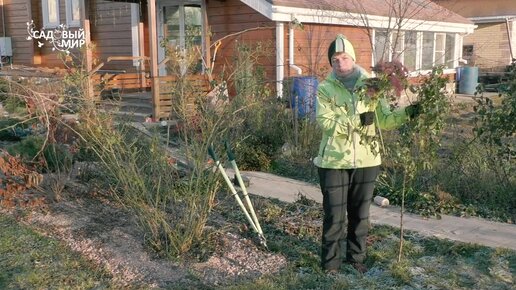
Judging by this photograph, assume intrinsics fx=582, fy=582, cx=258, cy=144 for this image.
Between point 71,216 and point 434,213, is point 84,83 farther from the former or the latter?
point 434,213

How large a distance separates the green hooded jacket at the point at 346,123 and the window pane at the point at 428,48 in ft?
52.7

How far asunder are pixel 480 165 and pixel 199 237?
3.38 metres

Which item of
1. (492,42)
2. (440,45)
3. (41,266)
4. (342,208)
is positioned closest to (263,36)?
(342,208)

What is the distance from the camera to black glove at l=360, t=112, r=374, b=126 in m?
4.29

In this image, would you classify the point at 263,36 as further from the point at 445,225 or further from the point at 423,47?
the point at 423,47

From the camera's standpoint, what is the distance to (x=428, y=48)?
1994 centimetres

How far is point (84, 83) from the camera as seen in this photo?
5418 millimetres

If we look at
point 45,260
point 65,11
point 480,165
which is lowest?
point 45,260

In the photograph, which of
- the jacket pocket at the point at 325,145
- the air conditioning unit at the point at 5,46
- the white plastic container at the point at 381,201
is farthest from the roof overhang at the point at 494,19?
the jacket pocket at the point at 325,145

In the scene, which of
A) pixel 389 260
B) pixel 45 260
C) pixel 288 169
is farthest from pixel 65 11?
pixel 389 260

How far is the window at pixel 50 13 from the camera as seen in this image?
18.2 m

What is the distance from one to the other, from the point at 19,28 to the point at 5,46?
2.50 feet

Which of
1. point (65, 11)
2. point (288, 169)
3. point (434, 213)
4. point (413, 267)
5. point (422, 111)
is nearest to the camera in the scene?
point (422, 111)
